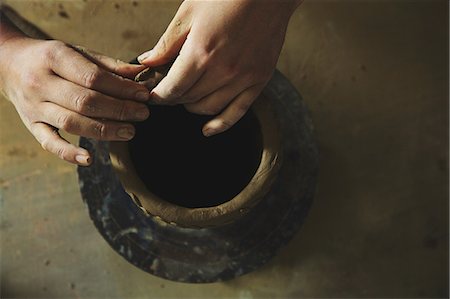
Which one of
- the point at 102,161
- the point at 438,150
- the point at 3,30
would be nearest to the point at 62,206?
the point at 102,161

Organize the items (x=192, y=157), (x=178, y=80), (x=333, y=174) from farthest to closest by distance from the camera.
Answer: (x=333, y=174) < (x=192, y=157) < (x=178, y=80)

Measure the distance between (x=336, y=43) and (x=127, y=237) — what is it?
680mm

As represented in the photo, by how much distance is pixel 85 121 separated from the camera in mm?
879

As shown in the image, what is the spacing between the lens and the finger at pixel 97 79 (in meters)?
0.86

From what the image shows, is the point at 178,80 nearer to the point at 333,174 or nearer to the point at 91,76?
the point at 91,76

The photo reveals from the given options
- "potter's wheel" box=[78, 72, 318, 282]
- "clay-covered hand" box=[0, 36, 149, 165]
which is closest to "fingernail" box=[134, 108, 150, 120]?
"clay-covered hand" box=[0, 36, 149, 165]

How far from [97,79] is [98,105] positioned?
0.13 ft

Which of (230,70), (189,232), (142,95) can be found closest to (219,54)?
(230,70)

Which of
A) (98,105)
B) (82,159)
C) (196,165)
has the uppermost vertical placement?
(98,105)

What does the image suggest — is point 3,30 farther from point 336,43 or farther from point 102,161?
point 336,43

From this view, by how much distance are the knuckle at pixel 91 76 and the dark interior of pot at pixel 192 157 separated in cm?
15

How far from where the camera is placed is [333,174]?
1306 millimetres

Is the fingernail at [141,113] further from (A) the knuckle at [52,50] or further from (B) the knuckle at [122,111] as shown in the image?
(A) the knuckle at [52,50]

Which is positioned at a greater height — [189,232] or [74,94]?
[74,94]
